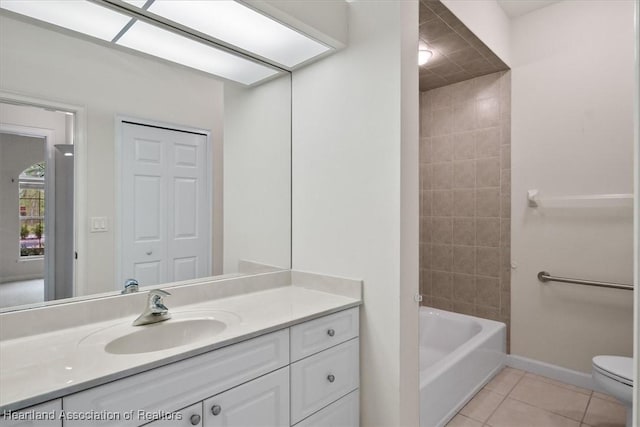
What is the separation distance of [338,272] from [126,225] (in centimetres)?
99

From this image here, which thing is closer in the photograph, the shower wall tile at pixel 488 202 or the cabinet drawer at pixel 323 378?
the cabinet drawer at pixel 323 378

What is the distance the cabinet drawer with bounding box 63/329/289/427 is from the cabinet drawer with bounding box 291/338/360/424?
0.40ft

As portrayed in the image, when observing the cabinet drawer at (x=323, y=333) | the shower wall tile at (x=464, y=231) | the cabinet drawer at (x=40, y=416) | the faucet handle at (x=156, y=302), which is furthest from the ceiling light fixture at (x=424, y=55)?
the cabinet drawer at (x=40, y=416)

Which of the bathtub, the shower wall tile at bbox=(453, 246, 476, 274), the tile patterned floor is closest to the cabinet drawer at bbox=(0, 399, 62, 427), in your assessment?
the bathtub

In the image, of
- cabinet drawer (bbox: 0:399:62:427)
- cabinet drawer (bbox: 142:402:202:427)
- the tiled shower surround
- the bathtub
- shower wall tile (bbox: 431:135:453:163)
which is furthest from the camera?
shower wall tile (bbox: 431:135:453:163)

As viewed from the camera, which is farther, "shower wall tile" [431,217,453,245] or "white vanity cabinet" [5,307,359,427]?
"shower wall tile" [431,217,453,245]

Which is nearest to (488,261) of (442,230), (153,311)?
(442,230)

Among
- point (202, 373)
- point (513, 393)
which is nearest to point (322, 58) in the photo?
point (202, 373)

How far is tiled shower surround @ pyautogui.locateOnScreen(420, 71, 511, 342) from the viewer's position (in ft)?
8.76

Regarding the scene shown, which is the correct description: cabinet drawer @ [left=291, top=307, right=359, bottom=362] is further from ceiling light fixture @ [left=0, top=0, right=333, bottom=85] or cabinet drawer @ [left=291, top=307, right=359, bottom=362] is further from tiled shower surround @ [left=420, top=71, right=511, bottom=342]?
tiled shower surround @ [left=420, top=71, right=511, bottom=342]

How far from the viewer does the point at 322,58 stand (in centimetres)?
182

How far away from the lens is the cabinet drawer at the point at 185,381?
0.88 metres

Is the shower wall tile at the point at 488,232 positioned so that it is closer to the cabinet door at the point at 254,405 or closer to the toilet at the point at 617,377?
the toilet at the point at 617,377

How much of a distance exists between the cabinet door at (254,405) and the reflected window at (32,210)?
835 mm
